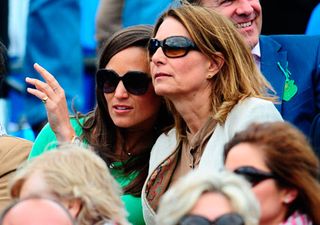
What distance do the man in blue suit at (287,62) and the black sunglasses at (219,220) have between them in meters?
2.21

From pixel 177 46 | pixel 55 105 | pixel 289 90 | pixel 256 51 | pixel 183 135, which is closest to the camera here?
pixel 177 46

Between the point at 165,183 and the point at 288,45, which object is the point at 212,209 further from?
the point at 288,45

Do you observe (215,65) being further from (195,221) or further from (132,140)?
(195,221)

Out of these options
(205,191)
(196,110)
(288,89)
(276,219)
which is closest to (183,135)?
(196,110)

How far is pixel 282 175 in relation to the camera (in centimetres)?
440

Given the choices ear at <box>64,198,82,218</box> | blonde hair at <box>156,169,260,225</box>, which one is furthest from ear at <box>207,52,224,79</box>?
blonde hair at <box>156,169,260,225</box>

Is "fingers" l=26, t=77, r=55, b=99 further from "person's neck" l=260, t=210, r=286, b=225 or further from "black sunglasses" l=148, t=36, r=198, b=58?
"person's neck" l=260, t=210, r=286, b=225

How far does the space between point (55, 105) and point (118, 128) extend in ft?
1.22

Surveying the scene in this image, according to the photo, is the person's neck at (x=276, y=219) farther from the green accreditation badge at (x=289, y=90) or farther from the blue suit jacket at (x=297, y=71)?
the green accreditation badge at (x=289, y=90)

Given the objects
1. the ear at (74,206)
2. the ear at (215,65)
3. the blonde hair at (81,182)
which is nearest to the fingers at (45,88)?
the ear at (215,65)

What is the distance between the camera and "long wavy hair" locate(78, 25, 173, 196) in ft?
20.1

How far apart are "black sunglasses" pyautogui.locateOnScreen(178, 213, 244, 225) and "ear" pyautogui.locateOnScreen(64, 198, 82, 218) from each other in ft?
2.15

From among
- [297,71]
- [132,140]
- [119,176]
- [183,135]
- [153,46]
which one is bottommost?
[119,176]

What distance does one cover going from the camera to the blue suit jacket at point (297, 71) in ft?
20.4
